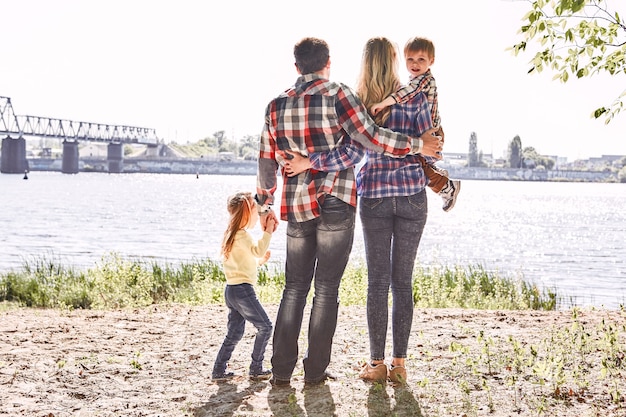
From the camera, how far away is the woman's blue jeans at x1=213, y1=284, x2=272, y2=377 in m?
5.48

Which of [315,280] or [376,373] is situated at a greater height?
[315,280]

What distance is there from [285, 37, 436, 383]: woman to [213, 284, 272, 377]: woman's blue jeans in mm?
905

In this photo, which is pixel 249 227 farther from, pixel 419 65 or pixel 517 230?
pixel 517 230

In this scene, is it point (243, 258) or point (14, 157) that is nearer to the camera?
point (243, 258)

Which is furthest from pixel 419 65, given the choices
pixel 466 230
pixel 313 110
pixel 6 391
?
pixel 466 230

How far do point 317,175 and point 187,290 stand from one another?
8.50m

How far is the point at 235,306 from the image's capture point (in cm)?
553

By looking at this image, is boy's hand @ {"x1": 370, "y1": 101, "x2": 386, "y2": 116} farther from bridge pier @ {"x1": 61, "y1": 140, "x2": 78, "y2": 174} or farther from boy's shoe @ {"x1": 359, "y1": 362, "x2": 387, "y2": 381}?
bridge pier @ {"x1": 61, "y1": 140, "x2": 78, "y2": 174}

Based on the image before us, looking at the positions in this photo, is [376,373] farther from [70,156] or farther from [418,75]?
[70,156]

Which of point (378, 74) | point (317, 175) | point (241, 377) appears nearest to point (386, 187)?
point (317, 175)

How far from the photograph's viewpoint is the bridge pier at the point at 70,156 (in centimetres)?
15575

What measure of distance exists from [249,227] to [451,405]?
194 centimetres

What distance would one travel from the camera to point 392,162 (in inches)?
193

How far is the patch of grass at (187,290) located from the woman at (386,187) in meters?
5.21
